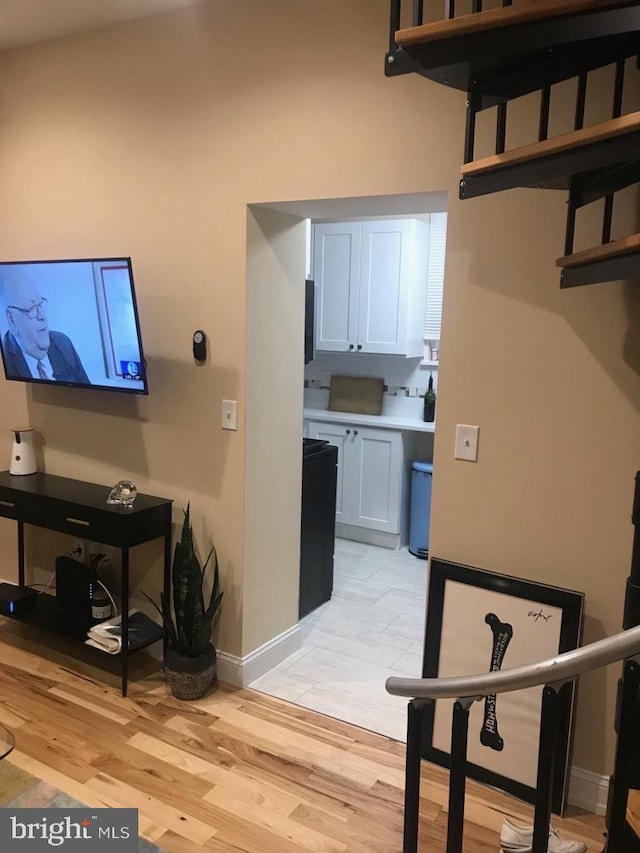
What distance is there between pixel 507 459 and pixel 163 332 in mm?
1600

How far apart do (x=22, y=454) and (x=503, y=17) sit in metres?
2.90

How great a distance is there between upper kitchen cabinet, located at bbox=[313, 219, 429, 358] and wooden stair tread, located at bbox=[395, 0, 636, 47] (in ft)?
10.5

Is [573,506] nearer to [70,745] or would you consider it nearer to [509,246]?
[509,246]

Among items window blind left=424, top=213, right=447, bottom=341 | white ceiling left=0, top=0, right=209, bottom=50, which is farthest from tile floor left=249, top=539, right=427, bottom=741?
white ceiling left=0, top=0, right=209, bottom=50

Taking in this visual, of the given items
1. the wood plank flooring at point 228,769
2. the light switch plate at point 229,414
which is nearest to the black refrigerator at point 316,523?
the light switch plate at point 229,414

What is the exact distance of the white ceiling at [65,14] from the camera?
9.15ft

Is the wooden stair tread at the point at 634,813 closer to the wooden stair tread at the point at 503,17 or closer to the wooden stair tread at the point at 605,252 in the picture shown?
the wooden stair tread at the point at 605,252

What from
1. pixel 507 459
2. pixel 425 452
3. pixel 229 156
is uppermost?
pixel 229 156

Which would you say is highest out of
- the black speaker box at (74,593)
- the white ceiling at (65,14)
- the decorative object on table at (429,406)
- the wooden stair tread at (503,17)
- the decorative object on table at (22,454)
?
the white ceiling at (65,14)

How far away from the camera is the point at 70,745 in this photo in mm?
2568

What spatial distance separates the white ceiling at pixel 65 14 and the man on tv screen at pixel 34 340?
1092 mm

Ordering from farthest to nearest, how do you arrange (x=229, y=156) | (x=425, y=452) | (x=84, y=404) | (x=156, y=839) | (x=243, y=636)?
(x=425, y=452), (x=84, y=404), (x=243, y=636), (x=229, y=156), (x=156, y=839)

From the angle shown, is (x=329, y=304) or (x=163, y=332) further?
(x=329, y=304)

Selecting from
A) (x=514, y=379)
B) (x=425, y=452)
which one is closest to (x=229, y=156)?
(x=514, y=379)
